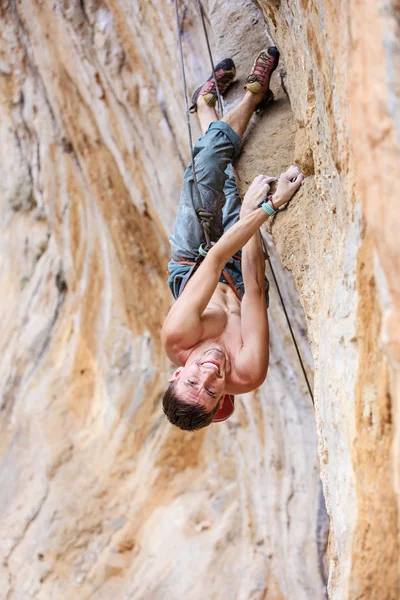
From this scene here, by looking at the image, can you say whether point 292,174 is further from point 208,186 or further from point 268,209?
point 208,186

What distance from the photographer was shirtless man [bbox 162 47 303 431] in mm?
1974

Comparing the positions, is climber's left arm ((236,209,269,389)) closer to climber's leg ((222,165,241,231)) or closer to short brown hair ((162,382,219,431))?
short brown hair ((162,382,219,431))

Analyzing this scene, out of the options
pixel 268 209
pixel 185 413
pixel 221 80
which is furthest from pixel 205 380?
pixel 221 80

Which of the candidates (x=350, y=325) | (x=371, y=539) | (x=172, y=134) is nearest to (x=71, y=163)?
(x=172, y=134)

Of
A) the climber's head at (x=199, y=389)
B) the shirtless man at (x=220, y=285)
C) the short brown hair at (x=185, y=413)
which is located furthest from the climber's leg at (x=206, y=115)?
the short brown hair at (x=185, y=413)

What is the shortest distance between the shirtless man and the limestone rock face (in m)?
0.12

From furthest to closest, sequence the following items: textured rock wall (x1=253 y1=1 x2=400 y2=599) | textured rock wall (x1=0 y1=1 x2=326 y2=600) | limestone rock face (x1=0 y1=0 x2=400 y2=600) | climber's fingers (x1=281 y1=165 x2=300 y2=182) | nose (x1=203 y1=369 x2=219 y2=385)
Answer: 1. textured rock wall (x1=0 y1=1 x2=326 y2=600)
2. limestone rock face (x1=0 y1=0 x2=400 y2=600)
3. climber's fingers (x1=281 y1=165 x2=300 y2=182)
4. nose (x1=203 y1=369 x2=219 y2=385)
5. textured rock wall (x1=253 y1=1 x2=400 y2=599)

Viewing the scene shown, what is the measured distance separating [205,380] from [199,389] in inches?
1.6

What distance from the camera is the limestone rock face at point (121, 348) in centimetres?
331

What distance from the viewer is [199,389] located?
1.97 meters

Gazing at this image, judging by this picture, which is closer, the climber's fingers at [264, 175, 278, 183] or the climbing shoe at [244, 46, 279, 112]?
the climber's fingers at [264, 175, 278, 183]

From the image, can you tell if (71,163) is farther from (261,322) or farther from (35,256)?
(261,322)

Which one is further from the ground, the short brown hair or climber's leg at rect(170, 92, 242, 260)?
climber's leg at rect(170, 92, 242, 260)

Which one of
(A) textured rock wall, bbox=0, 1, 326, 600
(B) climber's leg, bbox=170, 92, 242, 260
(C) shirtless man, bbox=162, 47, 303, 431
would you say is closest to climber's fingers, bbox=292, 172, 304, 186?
(C) shirtless man, bbox=162, 47, 303, 431
